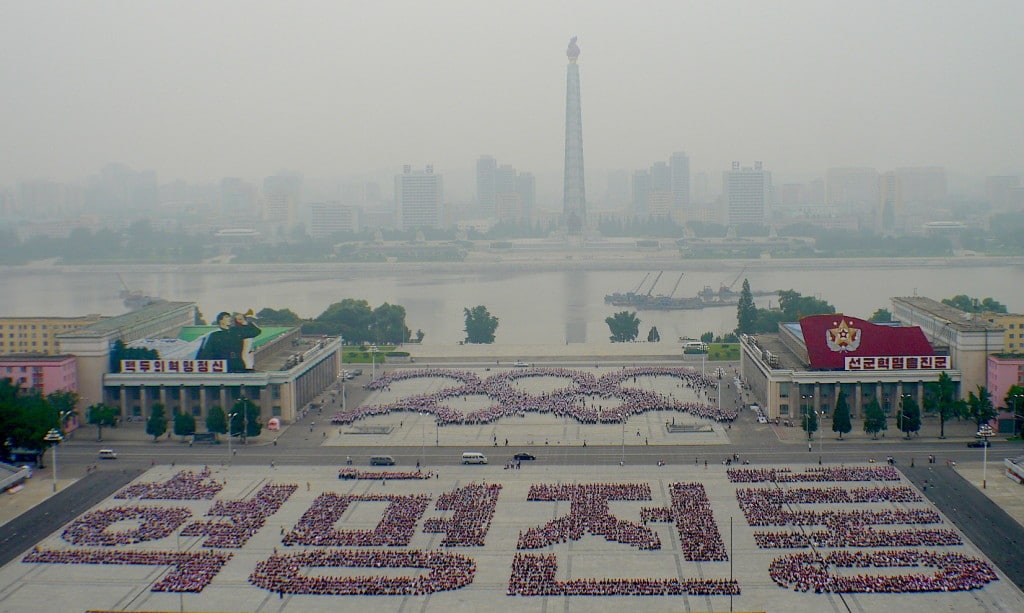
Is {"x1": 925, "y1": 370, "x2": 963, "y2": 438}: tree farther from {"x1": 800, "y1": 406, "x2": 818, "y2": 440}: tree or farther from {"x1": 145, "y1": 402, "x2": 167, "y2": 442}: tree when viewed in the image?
{"x1": 145, "y1": 402, "x2": 167, "y2": 442}: tree

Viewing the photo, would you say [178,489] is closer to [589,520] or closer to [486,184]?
[589,520]

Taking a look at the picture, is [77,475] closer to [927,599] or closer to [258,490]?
[258,490]

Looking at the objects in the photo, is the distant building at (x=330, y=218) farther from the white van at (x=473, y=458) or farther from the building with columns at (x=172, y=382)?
the white van at (x=473, y=458)

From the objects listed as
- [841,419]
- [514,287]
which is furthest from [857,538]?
[514,287]

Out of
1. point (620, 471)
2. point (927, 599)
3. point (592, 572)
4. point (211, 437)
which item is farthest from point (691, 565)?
point (211, 437)

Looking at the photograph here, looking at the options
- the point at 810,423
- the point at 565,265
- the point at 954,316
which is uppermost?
the point at 954,316

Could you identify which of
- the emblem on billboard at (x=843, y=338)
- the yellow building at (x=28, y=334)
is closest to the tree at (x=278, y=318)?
the yellow building at (x=28, y=334)
